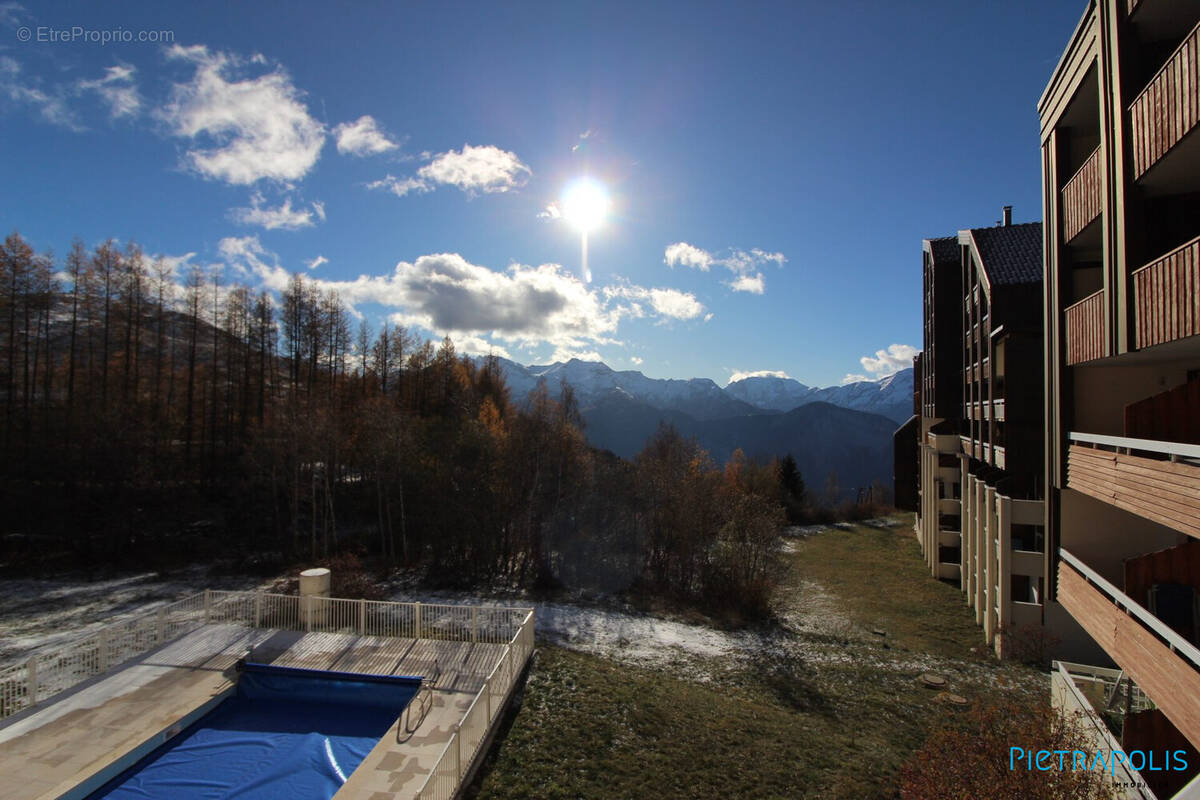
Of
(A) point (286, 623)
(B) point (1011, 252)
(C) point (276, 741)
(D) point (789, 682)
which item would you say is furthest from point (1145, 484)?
(A) point (286, 623)

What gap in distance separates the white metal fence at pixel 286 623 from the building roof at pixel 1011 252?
1741cm

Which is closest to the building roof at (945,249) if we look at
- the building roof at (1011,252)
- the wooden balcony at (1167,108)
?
the building roof at (1011,252)

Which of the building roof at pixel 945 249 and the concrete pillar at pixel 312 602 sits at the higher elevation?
the building roof at pixel 945 249

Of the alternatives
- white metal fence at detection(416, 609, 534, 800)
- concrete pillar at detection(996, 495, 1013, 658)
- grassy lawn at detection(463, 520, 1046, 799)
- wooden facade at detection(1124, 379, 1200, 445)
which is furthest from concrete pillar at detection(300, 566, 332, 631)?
concrete pillar at detection(996, 495, 1013, 658)

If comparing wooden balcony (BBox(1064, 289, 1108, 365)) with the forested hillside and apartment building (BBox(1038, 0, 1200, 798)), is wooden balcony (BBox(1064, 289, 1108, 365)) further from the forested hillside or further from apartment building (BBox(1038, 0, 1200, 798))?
the forested hillside

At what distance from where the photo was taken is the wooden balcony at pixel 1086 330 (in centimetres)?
798

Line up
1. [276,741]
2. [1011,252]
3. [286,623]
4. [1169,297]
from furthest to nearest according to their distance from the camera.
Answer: [1011,252] → [286,623] → [276,741] → [1169,297]

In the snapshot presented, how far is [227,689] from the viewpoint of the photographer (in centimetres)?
1031

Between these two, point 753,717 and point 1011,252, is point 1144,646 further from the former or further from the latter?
point 1011,252

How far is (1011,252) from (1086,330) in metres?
11.5

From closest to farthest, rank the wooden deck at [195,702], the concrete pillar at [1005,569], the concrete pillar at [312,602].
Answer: the wooden deck at [195,702] < the concrete pillar at [312,602] < the concrete pillar at [1005,569]

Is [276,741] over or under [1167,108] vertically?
under

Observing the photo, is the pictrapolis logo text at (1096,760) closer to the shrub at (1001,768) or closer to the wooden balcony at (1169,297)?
the shrub at (1001,768)

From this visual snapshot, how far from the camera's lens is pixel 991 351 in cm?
1633
